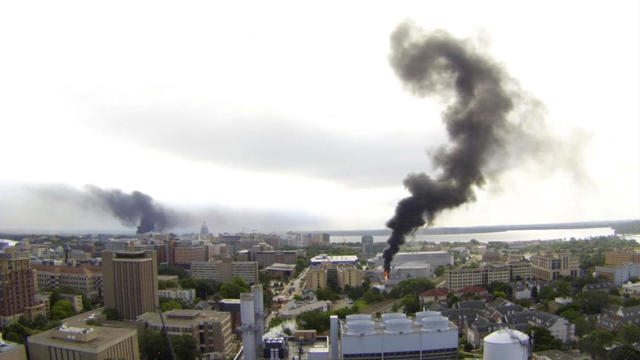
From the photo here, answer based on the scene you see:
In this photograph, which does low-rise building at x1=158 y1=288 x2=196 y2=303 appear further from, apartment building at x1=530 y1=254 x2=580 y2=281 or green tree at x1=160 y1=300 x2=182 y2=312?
apartment building at x1=530 y1=254 x2=580 y2=281

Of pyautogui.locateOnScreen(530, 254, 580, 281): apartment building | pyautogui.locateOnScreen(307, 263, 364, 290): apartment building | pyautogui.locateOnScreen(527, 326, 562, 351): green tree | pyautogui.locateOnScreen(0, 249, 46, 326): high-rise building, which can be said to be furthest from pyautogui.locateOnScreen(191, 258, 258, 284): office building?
pyautogui.locateOnScreen(530, 254, 580, 281): apartment building

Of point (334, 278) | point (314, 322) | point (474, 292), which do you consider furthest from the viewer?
point (334, 278)

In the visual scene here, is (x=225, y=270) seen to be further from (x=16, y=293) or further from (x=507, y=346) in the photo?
(x=507, y=346)

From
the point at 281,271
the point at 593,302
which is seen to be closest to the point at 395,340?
the point at 593,302

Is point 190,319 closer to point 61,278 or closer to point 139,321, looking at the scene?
point 139,321

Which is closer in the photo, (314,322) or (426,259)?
(314,322)

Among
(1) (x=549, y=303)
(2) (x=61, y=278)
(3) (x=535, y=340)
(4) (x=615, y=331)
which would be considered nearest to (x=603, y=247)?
(1) (x=549, y=303)

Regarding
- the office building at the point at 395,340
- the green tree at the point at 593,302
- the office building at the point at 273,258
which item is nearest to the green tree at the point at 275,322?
the office building at the point at 395,340
